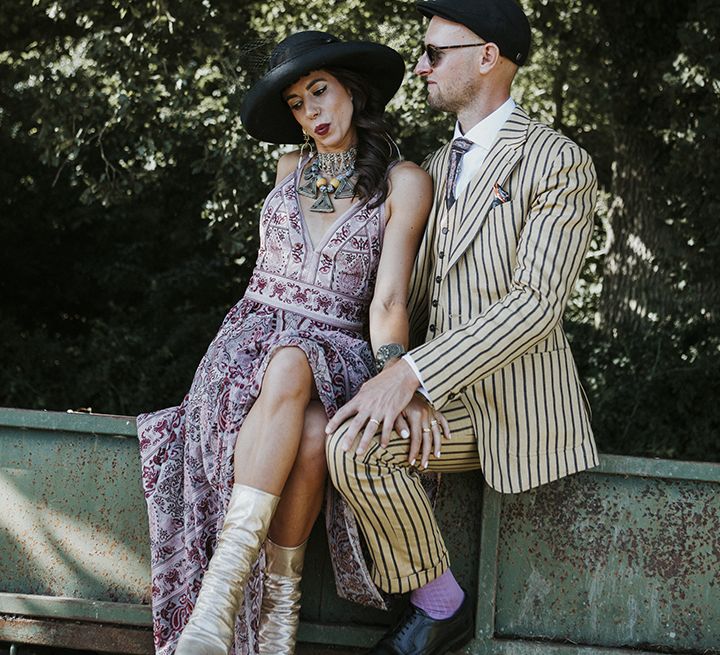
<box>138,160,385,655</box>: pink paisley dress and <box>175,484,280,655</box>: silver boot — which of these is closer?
<box>175,484,280,655</box>: silver boot

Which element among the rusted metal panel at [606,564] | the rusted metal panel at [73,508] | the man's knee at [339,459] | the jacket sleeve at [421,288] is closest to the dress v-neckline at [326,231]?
the jacket sleeve at [421,288]

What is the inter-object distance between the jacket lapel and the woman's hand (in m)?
0.47

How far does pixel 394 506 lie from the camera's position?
9.25ft

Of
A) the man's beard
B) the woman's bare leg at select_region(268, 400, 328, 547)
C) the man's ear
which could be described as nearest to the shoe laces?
the woman's bare leg at select_region(268, 400, 328, 547)

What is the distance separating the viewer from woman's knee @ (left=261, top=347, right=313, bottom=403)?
2.90 meters

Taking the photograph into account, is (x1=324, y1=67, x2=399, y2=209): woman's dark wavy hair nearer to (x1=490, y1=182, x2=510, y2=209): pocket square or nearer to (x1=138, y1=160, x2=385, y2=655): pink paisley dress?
(x1=138, y1=160, x2=385, y2=655): pink paisley dress

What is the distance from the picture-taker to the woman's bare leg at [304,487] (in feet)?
9.61

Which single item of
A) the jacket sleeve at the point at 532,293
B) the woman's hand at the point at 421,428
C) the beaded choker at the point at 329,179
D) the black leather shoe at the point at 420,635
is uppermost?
the beaded choker at the point at 329,179

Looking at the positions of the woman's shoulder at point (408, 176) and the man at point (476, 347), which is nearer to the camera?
the man at point (476, 347)

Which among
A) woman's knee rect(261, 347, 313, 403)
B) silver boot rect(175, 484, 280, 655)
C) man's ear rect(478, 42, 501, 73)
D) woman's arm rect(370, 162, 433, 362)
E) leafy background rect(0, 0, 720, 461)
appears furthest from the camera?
leafy background rect(0, 0, 720, 461)

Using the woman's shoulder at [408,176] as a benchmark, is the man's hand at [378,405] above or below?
below

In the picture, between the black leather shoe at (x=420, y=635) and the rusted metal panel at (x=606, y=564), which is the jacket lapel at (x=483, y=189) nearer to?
the rusted metal panel at (x=606, y=564)

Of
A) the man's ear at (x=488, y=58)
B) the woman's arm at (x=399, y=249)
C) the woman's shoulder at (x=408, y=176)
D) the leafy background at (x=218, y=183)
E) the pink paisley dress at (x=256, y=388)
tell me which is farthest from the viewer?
the leafy background at (x=218, y=183)

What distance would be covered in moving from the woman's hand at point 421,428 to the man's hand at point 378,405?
5 cm
